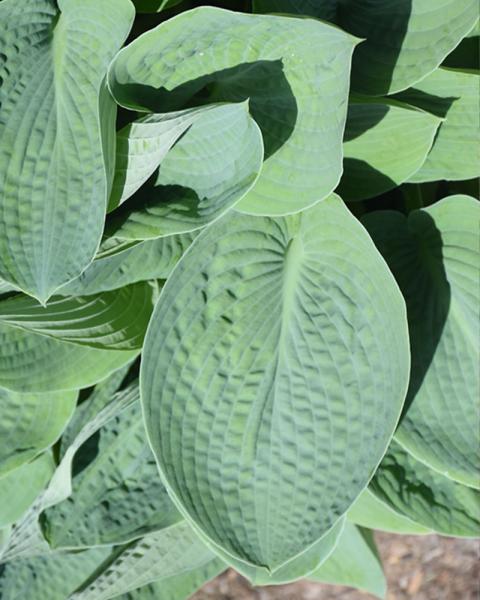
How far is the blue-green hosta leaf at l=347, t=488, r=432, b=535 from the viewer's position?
120cm

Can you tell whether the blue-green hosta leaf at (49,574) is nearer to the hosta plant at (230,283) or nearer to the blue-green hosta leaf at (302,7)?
the hosta plant at (230,283)

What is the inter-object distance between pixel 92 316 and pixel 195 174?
0.24 m

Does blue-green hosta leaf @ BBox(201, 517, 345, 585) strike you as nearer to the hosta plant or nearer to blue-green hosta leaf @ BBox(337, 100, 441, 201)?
the hosta plant

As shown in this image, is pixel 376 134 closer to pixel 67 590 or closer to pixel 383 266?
pixel 383 266

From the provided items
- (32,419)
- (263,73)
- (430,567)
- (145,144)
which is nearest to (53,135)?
(145,144)

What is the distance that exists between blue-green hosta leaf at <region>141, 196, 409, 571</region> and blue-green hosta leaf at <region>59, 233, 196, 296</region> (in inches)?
3.1

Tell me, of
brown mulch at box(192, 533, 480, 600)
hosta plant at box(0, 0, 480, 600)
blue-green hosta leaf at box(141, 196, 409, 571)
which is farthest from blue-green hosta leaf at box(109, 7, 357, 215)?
brown mulch at box(192, 533, 480, 600)

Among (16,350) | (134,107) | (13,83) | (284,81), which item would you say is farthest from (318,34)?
(16,350)

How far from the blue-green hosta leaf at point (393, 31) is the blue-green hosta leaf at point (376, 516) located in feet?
1.77

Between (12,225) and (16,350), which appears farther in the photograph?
(16,350)

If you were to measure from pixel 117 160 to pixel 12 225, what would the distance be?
112mm

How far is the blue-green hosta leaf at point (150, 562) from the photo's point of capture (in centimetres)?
113

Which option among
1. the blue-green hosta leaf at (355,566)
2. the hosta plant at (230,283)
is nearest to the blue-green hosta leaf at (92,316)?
the hosta plant at (230,283)

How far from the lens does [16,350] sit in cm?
107
